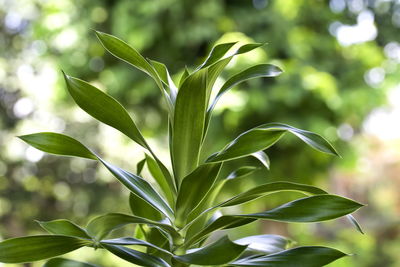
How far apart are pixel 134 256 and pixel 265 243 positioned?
23cm

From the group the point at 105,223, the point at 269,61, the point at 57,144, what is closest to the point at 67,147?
the point at 57,144

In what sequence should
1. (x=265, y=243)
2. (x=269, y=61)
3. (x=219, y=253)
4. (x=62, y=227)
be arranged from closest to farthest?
1. (x=219, y=253)
2. (x=62, y=227)
3. (x=265, y=243)
4. (x=269, y=61)

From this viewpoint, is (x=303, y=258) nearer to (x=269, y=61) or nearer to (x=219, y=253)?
(x=219, y=253)

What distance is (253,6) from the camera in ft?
13.6

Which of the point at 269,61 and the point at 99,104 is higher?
the point at 269,61

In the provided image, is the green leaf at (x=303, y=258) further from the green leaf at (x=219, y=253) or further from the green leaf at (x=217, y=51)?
the green leaf at (x=217, y=51)

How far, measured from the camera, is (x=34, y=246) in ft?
2.12

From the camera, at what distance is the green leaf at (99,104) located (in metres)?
0.67

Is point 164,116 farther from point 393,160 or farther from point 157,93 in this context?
point 393,160

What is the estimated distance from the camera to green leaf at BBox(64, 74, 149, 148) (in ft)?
2.21

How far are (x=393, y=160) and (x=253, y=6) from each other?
5102mm

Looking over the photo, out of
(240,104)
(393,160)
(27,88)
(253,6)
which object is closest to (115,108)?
(240,104)

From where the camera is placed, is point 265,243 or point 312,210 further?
point 265,243

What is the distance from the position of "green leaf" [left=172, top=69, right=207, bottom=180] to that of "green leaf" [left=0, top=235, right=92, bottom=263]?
0.58ft
